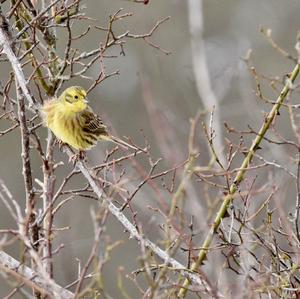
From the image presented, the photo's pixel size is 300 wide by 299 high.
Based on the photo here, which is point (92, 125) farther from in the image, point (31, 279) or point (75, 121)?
point (31, 279)

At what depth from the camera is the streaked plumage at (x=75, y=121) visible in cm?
563

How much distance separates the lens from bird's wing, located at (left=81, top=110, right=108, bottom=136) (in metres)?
6.19

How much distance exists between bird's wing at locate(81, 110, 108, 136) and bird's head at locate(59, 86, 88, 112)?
0.12 meters

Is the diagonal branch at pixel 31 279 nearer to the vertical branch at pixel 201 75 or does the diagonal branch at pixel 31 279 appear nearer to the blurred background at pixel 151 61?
the vertical branch at pixel 201 75

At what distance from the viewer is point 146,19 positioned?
1980 centimetres

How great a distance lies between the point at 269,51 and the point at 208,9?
7.95 feet

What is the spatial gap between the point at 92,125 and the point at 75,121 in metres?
0.21

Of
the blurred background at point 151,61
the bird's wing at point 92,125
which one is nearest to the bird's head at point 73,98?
the bird's wing at point 92,125

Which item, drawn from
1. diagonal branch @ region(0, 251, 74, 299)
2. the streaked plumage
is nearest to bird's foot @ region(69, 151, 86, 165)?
the streaked plumage

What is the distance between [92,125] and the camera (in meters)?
6.22

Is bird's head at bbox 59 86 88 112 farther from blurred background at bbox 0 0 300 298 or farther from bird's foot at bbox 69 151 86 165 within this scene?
blurred background at bbox 0 0 300 298

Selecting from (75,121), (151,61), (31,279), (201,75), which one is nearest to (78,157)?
(75,121)

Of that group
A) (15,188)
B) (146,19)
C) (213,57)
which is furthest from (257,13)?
(15,188)

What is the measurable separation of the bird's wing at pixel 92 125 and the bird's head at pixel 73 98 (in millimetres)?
115
